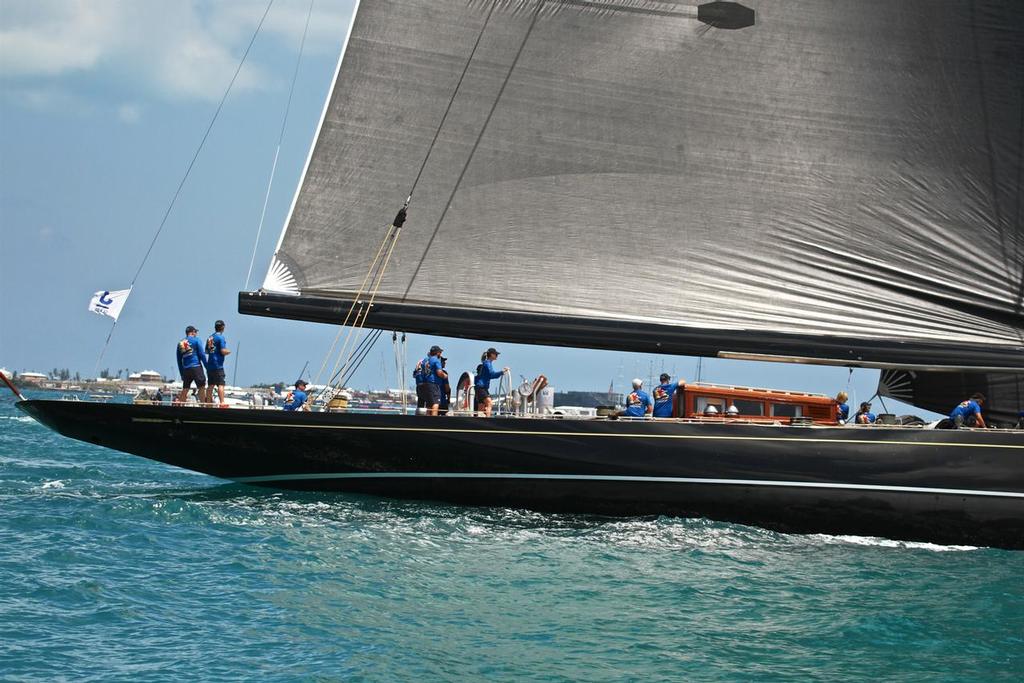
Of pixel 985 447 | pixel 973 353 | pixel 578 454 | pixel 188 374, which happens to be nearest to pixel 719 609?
pixel 578 454

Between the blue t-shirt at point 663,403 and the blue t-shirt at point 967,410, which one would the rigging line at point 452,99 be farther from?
the blue t-shirt at point 967,410

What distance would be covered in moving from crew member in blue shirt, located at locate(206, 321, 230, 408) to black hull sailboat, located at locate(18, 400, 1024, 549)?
126cm

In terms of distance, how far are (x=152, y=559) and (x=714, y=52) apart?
9.98 m

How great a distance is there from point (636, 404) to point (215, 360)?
6.10m

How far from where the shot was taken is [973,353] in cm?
1528

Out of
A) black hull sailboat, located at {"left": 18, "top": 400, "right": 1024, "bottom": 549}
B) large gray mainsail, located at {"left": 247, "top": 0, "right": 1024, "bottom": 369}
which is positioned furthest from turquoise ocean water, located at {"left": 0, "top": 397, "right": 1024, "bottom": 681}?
large gray mainsail, located at {"left": 247, "top": 0, "right": 1024, "bottom": 369}

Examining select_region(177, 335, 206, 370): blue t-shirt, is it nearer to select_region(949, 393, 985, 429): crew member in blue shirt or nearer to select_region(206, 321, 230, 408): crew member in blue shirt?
select_region(206, 321, 230, 408): crew member in blue shirt

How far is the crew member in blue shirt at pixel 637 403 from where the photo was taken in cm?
1620

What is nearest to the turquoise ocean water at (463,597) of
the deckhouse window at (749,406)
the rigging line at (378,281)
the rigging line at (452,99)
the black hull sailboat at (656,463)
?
the black hull sailboat at (656,463)

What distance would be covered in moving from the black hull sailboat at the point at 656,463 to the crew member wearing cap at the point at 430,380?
1436 millimetres

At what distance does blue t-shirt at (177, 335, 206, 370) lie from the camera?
16.5m

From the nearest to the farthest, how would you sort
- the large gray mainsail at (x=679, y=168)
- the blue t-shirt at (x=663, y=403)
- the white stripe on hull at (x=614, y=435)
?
the white stripe on hull at (x=614, y=435) < the large gray mainsail at (x=679, y=168) < the blue t-shirt at (x=663, y=403)

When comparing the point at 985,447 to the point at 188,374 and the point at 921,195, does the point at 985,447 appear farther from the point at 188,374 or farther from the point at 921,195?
the point at 188,374

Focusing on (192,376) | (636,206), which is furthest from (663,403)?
(192,376)
